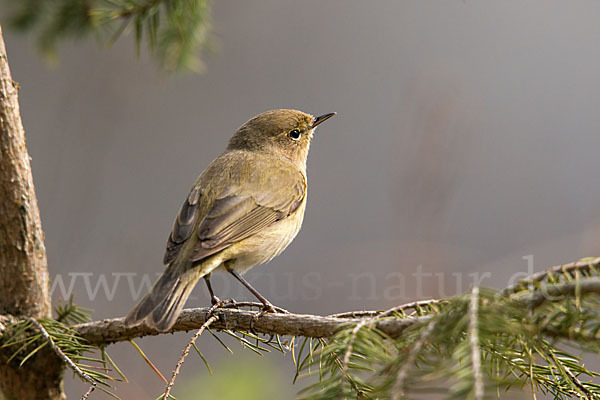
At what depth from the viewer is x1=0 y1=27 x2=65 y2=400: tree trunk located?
1.90 meters

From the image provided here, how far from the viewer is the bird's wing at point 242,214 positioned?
2.58 metres

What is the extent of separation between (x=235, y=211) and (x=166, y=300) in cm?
83

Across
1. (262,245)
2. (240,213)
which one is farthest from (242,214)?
(262,245)

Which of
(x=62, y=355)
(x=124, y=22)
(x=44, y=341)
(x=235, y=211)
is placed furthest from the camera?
(x=235, y=211)

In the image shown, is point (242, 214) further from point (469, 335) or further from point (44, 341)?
point (469, 335)

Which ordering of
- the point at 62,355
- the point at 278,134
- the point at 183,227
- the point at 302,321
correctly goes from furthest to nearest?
the point at 278,134 < the point at 183,227 < the point at 62,355 < the point at 302,321

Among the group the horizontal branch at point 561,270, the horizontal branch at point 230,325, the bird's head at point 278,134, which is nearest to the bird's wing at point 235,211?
the bird's head at point 278,134

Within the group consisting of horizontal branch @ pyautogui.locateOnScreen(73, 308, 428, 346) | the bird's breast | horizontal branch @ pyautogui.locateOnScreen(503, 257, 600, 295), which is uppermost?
the bird's breast

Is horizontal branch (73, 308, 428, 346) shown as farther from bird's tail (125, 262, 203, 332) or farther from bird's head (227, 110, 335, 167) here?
bird's head (227, 110, 335, 167)

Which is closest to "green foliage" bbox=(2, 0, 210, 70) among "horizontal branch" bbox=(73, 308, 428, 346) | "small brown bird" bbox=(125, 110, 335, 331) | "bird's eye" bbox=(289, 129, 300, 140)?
"small brown bird" bbox=(125, 110, 335, 331)

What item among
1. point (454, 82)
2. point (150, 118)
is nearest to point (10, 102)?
point (454, 82)

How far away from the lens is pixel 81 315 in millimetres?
2107

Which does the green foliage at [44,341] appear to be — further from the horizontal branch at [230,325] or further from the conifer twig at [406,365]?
the conifer twig at [406,365]

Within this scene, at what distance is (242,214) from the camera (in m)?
2.87
